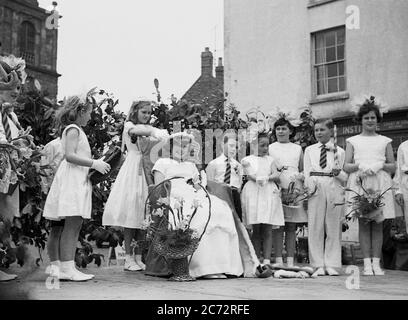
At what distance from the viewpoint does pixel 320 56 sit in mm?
15219

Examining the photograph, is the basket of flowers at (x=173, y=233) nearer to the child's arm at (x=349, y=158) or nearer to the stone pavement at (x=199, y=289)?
Answer: the stone pavement at (x=199, y=289)

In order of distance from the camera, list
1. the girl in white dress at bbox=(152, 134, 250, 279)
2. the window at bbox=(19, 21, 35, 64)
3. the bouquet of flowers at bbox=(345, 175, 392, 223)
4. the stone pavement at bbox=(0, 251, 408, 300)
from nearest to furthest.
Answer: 1. the stone pavement at bbox=(0, 251, 408, 300)
2. the girl in white dress at bbox=(152, 134, 250, 279)
3. the bouquet of flowers at bbox=(345, 175, 392, 223)
4. the window at bbox=(19, 21, 35, 64)

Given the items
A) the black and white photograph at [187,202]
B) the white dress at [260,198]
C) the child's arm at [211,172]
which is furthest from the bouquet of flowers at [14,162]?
the white dress at [260,198]

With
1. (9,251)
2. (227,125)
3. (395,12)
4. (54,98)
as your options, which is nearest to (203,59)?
(395,12)

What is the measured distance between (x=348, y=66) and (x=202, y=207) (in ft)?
30.3

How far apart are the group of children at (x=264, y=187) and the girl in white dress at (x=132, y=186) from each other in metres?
0.01

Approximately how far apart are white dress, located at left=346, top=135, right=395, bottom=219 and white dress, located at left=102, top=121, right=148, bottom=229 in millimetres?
2413

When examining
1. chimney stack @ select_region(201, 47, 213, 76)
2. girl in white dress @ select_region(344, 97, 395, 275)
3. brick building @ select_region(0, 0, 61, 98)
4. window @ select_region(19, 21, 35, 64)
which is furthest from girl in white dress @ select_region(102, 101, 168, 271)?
window @ select_region(19, 21, 35, 64)

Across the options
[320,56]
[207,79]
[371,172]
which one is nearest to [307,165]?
[371,172]

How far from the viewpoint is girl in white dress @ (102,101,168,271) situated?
6.61m

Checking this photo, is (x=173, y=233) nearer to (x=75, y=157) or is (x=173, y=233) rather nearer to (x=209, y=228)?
(x=209, y=228)

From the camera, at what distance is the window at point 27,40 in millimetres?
31689

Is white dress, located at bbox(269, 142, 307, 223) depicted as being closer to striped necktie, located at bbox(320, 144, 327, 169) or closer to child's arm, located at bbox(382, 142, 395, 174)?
striped necktie, located at bbox(320, 144, 327, 169)
